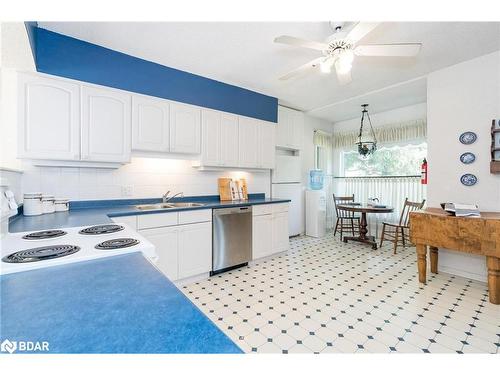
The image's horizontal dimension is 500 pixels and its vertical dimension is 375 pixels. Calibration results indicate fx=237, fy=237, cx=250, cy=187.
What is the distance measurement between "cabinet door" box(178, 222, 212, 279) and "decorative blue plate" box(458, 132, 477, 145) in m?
3.24

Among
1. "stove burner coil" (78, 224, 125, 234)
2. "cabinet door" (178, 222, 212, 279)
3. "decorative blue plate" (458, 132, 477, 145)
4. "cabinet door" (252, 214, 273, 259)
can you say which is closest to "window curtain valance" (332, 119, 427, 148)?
"decorative blue plate" (458, 132, 477, 145)

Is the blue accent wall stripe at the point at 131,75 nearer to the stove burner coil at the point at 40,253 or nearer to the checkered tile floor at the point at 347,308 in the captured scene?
the stove burner coil at the point at 40,253

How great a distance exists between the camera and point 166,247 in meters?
2.57

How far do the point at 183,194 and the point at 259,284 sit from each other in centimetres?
157

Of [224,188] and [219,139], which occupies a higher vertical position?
[219,139]

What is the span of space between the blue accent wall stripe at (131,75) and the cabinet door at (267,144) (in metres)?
0.22

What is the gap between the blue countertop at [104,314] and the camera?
479 millimetres

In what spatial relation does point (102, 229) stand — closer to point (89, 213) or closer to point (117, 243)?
point (117, 243)

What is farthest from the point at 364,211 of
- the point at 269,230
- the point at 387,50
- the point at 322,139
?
the point at 387,50

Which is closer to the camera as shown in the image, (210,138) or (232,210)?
(232,210)

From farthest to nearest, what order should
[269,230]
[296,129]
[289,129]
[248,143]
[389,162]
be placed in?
[389,162], [296,129], [289,129], [248,143], [269,230]

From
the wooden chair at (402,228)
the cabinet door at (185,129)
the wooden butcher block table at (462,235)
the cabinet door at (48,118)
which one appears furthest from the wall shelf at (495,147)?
the cabinet door at (48,118)

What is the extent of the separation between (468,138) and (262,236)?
2.83 meters
